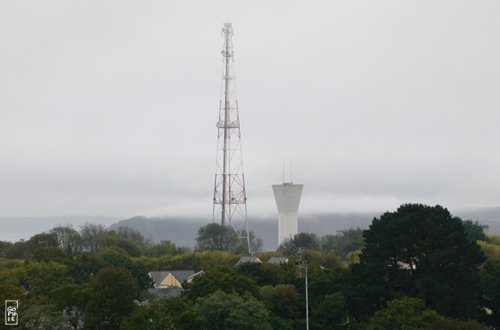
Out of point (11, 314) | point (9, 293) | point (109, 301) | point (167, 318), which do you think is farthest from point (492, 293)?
point (9, 293)

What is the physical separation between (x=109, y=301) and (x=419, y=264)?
21114 mm

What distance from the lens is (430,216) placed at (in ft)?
204

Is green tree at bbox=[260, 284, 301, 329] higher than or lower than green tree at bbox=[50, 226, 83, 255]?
lower

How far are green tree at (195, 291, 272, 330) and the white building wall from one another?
9435cm

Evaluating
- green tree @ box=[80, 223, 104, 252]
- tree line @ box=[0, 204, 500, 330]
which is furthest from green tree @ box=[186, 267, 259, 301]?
green tree @ box=[80, 223, 104, 252]

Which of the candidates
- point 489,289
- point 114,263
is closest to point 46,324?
point 489,289

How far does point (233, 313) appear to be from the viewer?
5550 cm

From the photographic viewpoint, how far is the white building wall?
151 meters

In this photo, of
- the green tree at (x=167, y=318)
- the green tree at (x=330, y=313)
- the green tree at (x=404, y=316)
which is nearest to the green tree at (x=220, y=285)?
the green tree at (x=330, y=313)

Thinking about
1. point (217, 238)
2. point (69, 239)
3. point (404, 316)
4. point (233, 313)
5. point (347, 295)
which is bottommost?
point (404, 316)

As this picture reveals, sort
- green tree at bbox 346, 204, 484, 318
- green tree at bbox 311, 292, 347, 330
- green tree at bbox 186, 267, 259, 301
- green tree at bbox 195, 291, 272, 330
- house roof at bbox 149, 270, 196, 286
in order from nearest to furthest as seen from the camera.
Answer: green tree at bbox 195, 291, 272, 330, green tree at bbox 346, 204, 484, 318, green tree at bbox 311, 292, 347, 330, green tree at bbox 186, 267, 259, 301, house roof at bbox 149, 270, 196, 286

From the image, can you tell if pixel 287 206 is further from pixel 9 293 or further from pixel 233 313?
pixel 233 313

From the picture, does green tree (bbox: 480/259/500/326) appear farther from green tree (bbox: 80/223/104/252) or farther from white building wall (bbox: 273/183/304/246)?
white building wall (bbox: 273/183/304/246)

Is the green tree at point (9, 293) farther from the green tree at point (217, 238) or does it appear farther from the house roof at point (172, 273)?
the green tree at point (217, 238)
